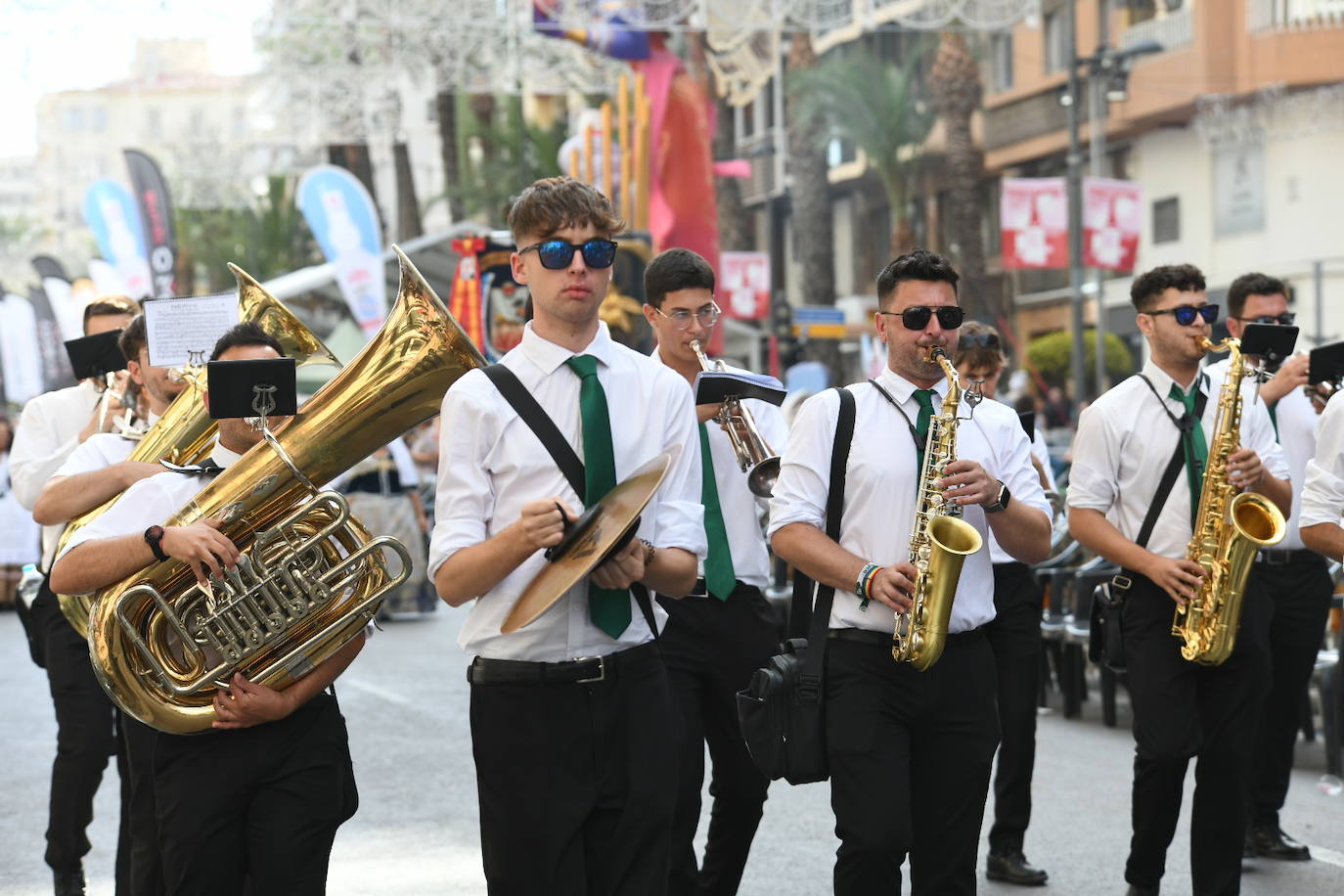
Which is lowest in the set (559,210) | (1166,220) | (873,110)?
(559,210)

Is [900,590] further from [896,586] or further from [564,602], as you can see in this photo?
[564,602]

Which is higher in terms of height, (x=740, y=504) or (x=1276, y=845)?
(x=740, y=504)

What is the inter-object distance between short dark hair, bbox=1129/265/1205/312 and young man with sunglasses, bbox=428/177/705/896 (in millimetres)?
2661

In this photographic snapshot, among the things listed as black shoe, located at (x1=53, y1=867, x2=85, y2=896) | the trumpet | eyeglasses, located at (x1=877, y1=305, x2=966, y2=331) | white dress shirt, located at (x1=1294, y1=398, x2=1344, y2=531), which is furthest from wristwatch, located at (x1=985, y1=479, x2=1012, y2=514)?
black shoe, located at (x1=53, y1=867, x2=85, y2=896)

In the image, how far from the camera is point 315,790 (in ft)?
14.9

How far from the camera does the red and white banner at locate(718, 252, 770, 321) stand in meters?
35.4

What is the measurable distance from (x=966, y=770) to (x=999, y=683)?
207 centimetres

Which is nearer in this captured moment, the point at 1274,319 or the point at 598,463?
the point at 598,463

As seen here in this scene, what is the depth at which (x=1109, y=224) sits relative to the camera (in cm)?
2789

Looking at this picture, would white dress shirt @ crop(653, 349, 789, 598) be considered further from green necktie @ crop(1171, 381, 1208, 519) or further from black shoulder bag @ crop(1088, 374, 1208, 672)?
green necktie @ crop(1171, 381, 1208, 519)

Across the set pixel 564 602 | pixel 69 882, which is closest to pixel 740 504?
pixel 564 602

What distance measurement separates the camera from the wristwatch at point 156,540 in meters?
4.41

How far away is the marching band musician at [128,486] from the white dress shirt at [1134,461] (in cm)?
305

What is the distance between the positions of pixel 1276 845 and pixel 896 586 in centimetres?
327
